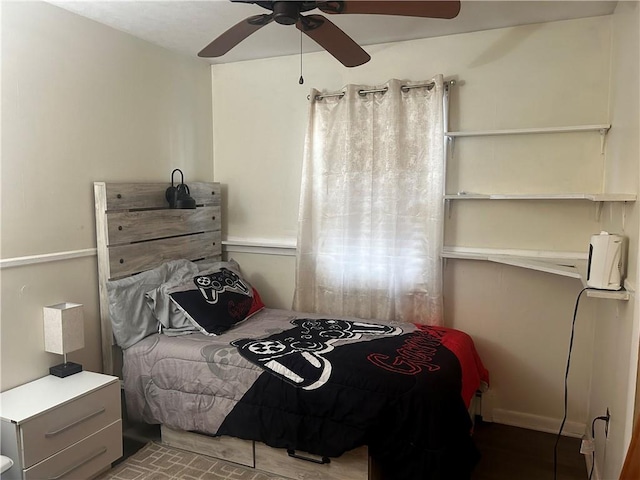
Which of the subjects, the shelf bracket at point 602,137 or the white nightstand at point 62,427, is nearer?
the white nightstand at point 62,427

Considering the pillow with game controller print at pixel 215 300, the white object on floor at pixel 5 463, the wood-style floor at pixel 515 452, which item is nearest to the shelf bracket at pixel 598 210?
the wood-style floor at pixel 515 452

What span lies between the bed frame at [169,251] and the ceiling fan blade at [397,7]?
1.73 meters

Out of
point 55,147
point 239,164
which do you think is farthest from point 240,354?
point 239,164

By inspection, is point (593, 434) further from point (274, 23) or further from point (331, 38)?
point (274, 23)

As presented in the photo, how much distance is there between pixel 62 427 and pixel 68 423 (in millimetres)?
32

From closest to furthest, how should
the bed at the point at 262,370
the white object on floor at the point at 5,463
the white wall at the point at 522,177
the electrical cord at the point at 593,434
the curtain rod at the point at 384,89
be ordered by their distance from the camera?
the white object on floor at the point at 5,463, the bed at the point at 262,370, the electrical cord at the point at 593,434, the white wall at the point at 522,177, the curtain rod at the point at 384,89

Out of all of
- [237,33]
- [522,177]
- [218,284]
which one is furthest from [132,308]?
[522,177]

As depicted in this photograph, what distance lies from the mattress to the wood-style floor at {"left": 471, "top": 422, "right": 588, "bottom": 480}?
39 centimetres

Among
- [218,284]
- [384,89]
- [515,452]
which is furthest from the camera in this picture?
[384,89]

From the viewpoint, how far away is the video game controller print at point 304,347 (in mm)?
2365

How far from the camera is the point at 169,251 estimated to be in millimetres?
3268

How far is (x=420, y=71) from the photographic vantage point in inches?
125

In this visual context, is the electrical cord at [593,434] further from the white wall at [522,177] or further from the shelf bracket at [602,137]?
the shelf bracket at [602,137]

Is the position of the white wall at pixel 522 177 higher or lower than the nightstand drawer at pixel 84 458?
higher
